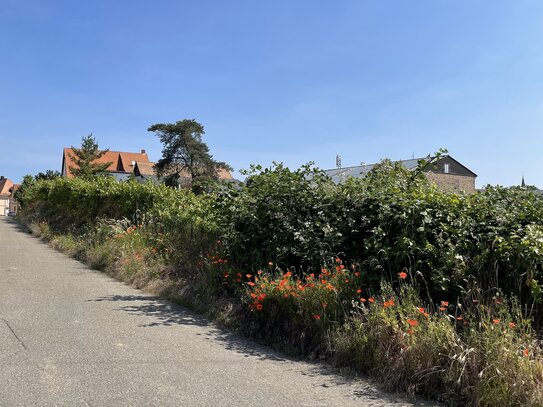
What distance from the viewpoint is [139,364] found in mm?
4828

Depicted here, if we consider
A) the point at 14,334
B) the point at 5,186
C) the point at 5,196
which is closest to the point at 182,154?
the point at 14,334

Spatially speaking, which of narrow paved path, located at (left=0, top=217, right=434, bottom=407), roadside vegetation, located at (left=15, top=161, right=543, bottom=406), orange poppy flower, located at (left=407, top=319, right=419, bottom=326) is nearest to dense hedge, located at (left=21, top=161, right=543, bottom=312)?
roadside vegetation, located at (left=15, top=161, right=543, bottom=406)

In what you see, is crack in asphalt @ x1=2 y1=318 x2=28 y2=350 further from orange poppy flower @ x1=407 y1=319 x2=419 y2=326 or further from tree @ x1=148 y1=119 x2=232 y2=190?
tree @ x1=148 y1=119 x2=232 y2=190

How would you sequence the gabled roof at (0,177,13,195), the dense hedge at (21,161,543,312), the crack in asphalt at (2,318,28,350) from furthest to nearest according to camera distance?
the gabled roof at (0,177,13,195), the crack in asphalt at (2,318,28,350), the dense hedge at (21,161,543,312)

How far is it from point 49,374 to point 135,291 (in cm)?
452

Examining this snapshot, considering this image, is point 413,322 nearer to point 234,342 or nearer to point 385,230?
point 385,230

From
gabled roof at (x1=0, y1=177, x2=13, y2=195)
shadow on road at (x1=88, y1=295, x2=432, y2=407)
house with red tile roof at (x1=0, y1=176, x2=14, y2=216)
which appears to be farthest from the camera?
gabled roof at (x1=0, y1=177, x2=13, y2=195)

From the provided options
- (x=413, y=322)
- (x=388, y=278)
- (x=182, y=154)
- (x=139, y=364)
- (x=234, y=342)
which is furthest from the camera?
(x=182, y=154)

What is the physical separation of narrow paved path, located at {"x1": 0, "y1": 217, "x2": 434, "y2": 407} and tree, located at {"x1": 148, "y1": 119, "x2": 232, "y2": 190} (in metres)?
55.1

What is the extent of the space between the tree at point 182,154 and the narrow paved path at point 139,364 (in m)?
55.1

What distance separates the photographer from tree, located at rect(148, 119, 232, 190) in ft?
203

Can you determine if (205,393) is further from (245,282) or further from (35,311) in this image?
(35,311)

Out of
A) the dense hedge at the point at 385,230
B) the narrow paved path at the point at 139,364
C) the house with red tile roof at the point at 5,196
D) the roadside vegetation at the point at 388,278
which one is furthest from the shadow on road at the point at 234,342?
the house with red tile roof at the point at 5,196

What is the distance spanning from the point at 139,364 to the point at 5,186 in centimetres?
14985
